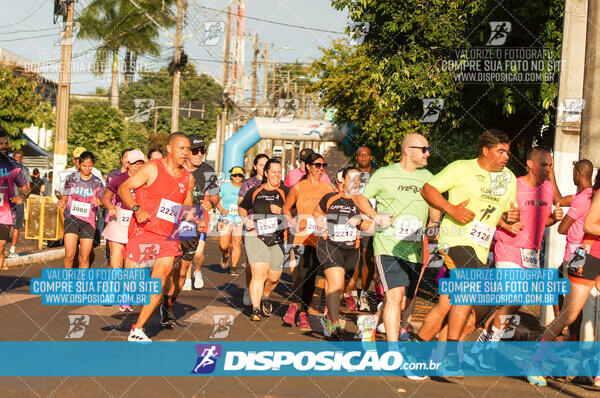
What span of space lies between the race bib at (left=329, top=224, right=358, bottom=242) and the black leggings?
1102mm

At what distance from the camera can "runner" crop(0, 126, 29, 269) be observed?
10.7 metres

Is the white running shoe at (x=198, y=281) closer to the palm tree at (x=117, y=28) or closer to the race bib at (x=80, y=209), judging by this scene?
the race bib at (x=80, y=209)

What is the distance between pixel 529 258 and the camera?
25.7ft

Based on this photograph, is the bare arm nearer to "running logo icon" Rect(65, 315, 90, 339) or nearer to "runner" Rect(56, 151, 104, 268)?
"running logo icon" Rect(65, 315, 90, 339)

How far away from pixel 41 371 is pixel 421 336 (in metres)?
3.17

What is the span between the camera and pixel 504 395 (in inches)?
271

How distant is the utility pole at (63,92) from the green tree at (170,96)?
6453 cm

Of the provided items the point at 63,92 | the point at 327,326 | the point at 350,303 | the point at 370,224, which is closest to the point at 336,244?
the point at 370,224

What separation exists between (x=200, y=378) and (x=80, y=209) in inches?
207

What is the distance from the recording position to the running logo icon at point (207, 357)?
7.32m

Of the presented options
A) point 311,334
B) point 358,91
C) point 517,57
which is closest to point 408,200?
point 311,334

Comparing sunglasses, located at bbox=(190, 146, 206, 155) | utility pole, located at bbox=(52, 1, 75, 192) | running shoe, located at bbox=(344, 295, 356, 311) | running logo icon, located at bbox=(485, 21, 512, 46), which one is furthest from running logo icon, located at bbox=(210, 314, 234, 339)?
utility pole, located at bbox=(52, 1, 75, 192)

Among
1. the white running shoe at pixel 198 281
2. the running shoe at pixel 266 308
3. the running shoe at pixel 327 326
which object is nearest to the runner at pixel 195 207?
the running shoe at pixel 266 308

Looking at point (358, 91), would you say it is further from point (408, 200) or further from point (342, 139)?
point (408, 200)
